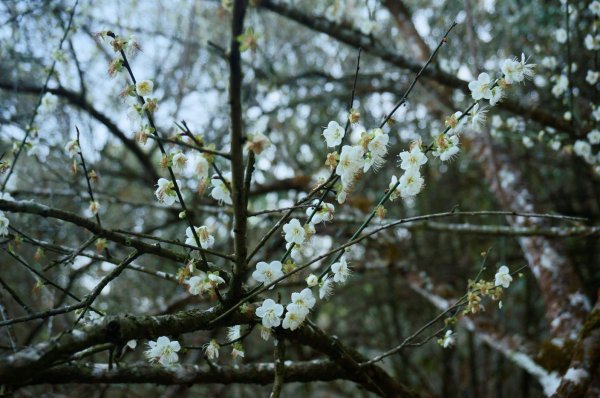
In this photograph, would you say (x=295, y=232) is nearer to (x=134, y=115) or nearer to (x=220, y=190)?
(x=220, y=190)

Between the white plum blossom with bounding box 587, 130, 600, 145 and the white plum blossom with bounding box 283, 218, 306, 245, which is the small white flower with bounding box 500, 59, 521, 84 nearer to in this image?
the white plum blossom with bounding box 283, 218, 306, 245

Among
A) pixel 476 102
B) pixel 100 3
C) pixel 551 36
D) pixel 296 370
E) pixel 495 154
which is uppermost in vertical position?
pixel 100 3

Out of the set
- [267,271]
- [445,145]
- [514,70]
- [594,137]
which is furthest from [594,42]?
[267,271]

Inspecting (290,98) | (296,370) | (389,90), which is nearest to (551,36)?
(389,90)

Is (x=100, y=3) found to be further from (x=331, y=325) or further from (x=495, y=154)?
(x=331, y=325)

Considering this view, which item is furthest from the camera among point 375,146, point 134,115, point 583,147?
point 583,147

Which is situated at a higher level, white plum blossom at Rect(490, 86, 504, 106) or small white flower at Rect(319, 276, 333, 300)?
white plum blossom at Rect(490, 86, 504, 106)

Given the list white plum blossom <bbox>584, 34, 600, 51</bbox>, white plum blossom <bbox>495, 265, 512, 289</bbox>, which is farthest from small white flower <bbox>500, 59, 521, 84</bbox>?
white plum blossom <bbox>584, 34, 600, 51</bbox>
